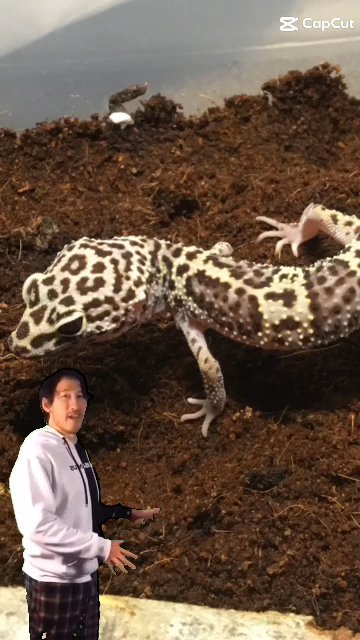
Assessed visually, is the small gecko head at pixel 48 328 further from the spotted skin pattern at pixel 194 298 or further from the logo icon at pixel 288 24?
the logo icon at pixel 288 24

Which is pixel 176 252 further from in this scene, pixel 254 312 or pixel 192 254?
pixel 254 312

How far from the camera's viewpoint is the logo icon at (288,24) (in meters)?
4.05

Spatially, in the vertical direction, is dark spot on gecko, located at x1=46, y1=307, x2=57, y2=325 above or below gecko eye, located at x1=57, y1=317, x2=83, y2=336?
above

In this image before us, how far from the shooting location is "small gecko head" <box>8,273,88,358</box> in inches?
105

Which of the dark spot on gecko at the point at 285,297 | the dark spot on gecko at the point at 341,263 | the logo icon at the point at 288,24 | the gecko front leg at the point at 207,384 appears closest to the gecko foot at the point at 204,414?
the gecko front leg at the point at 207,384

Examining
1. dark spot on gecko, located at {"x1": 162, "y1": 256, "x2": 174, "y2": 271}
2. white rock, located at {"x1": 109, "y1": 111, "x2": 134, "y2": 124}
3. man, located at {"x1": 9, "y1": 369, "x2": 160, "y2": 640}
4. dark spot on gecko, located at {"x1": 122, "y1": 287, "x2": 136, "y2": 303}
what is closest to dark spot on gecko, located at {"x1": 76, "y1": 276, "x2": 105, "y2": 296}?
dark spot on gecko, located at {"x1": 122, "y1": 287, "x2": 136, "y2": 303}

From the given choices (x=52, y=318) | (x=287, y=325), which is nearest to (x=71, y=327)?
(x=52, y=318)

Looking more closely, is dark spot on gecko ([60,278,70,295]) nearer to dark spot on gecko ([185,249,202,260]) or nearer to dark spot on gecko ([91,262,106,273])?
dark spot on gecko ([91,262,106,273])

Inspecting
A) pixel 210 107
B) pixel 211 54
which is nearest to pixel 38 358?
pixel 210 107

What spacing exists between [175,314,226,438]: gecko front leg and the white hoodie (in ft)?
4.47

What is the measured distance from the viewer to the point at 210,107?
4.09 m

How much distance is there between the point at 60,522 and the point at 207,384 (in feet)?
4.99

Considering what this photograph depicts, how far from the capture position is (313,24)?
4059mm

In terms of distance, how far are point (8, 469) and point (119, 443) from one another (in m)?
0.49
